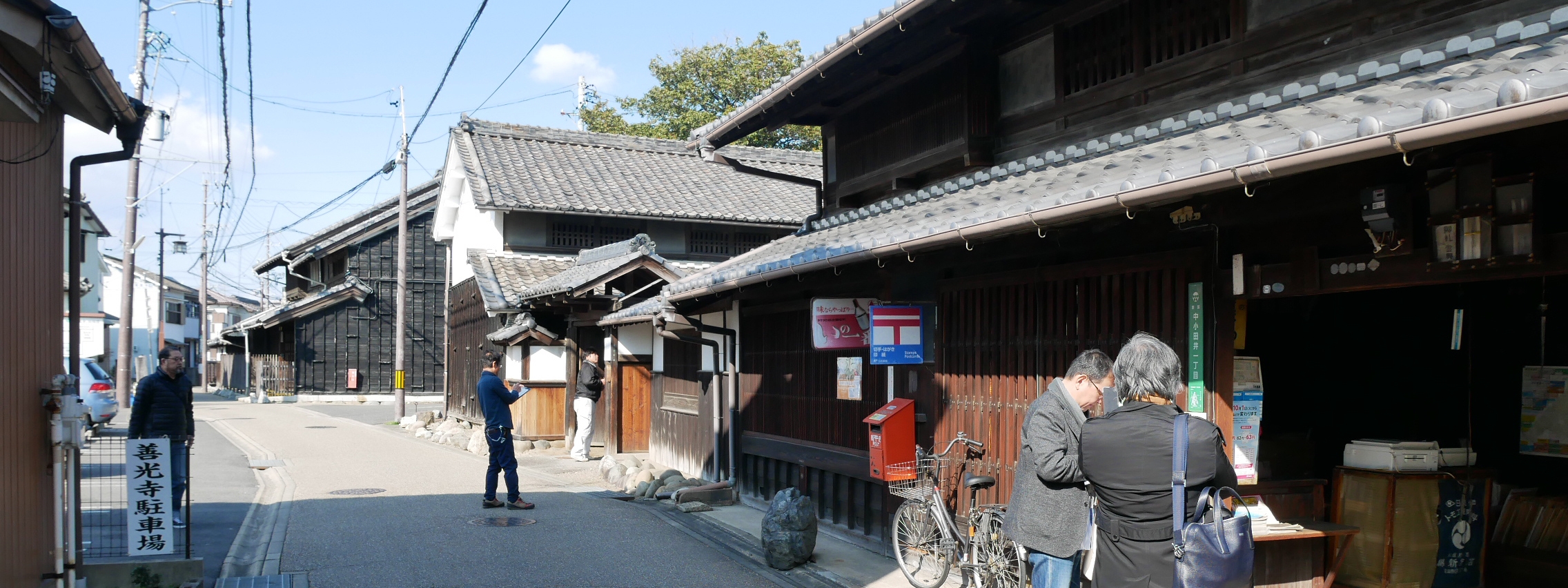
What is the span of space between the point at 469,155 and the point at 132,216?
11.6 m

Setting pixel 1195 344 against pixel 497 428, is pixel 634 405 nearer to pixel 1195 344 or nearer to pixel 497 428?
pixel 497 428

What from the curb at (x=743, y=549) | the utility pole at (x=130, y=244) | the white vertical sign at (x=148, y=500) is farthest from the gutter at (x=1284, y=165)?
the utility pole at (x=130, y=244)

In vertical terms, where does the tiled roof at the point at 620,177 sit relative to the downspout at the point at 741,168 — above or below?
above

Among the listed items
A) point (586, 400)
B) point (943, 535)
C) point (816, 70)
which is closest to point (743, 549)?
point (943, 535)

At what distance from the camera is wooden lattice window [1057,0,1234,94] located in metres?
6.92

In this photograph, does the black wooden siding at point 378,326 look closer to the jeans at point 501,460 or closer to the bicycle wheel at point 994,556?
the jeans at point 501,460

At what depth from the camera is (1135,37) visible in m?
7.50

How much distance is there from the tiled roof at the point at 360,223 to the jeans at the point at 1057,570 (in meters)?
34.4

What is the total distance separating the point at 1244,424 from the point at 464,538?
7.41m

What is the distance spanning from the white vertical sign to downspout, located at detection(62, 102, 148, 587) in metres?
0.36

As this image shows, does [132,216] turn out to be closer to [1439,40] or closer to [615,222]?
[615,222]

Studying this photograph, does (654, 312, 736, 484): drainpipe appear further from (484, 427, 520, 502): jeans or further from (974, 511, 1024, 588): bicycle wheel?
(974, 511, 1024, 588): bicycle wheel

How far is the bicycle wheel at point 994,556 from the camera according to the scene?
7152 mm

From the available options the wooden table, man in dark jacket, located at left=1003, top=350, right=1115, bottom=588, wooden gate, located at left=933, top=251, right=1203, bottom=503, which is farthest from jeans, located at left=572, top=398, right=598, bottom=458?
man in dark jacket, located at left=1003, top=350, right=1115, bottom=588
